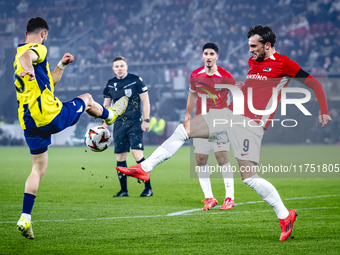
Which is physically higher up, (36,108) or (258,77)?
(258,77)

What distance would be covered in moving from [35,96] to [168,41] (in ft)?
67.4

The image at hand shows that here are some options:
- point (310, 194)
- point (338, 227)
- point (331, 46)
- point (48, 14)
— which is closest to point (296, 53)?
point (331, 46)

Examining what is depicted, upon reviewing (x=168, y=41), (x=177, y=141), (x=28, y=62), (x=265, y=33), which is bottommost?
(x=177, y=141)

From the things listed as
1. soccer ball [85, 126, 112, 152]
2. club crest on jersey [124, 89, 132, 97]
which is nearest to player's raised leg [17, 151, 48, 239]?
soccer ball [85, 126, 112, 152]

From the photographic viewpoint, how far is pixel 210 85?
5801 mm

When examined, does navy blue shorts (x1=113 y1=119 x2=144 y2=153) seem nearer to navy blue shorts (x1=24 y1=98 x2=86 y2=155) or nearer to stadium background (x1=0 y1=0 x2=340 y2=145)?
navy blue shorts (x1=24 y1=98 x2=86 y2=155)

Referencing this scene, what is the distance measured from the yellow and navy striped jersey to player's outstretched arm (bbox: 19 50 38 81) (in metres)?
0.07

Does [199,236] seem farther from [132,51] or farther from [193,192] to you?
[132,51]

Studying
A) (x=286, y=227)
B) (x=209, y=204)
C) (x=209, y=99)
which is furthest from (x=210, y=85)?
(x=286, y=227)

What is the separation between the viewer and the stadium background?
21.0 meters

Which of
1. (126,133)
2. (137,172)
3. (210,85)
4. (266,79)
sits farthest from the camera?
(126,133)

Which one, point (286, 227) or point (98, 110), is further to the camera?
point (98, 110)

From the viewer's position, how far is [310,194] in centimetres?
693

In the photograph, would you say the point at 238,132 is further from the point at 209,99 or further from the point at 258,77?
the point at 209,99
